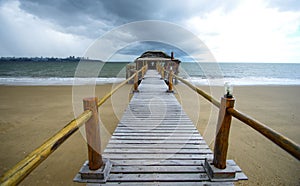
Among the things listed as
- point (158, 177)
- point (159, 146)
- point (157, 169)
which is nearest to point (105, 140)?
point (159, 146)

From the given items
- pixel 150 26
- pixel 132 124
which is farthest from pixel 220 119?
pixel 150 26

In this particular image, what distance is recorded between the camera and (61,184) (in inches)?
Result: 127

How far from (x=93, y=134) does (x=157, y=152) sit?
120cm

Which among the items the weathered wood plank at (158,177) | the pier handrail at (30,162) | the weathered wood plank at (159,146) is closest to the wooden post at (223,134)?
the weathered wood plank at (158,177)

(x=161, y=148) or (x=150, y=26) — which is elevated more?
(x=150, y=26)

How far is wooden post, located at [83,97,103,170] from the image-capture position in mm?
1914

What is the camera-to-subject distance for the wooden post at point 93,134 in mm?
1914

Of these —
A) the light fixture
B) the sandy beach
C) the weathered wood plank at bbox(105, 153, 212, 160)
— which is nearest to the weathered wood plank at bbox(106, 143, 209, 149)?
the weathered wood plank at bbox(105, 153, 212, 160)

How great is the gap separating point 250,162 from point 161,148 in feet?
9.33

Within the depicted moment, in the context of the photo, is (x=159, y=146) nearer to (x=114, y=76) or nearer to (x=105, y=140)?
(x=105, y=140)

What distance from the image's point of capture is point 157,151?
105 inches

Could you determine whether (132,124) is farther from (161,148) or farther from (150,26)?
(150,26)

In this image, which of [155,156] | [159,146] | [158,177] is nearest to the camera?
[158,177]

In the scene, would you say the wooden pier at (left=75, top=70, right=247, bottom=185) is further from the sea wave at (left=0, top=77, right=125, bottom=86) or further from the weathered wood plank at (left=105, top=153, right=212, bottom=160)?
the sea wave at (left=0, top=77, right=125, bottom=86)
